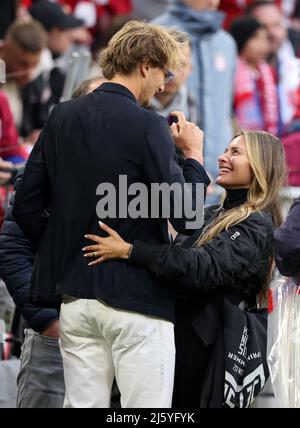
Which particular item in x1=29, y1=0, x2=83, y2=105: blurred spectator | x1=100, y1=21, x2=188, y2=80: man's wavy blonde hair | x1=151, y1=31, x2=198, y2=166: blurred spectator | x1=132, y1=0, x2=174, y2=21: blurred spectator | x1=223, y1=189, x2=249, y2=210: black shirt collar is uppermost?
x1=132, y1=0, x2=174, y2=21: blurred spectator

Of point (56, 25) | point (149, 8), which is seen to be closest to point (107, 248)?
point (56, 25)

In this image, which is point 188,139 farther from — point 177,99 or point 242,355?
point 177,99

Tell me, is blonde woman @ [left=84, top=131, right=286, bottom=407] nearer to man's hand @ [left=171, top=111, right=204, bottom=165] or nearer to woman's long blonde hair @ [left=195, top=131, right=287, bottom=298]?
woman's long blonde hair @ [left=195, top=131, right=287, bottom=298]

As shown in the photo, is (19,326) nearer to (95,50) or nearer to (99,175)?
(99,175)

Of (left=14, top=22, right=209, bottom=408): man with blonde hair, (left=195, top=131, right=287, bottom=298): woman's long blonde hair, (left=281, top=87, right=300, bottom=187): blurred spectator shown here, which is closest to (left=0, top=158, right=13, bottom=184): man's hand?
(left=195, top=131, right=287, bottom=298): woman's long blonde hair

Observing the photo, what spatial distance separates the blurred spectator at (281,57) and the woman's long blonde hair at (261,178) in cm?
488

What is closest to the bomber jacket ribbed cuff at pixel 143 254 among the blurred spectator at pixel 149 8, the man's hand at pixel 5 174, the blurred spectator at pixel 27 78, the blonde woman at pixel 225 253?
the blonde woman at pixel 225 253

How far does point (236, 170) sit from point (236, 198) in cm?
13

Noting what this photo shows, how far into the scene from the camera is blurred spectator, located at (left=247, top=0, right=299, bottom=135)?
1029 centimetres

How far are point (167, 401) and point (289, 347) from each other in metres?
0.91

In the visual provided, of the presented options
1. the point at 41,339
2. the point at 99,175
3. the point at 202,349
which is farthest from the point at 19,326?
the point at 99,175

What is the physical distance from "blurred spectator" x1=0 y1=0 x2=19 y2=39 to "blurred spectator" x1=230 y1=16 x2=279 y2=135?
196 cm

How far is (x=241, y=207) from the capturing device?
16.6 feet

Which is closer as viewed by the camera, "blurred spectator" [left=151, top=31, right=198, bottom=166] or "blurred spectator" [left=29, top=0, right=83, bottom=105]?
"blurred spectator" [left=151, top=31, right=198, bottom=166]
